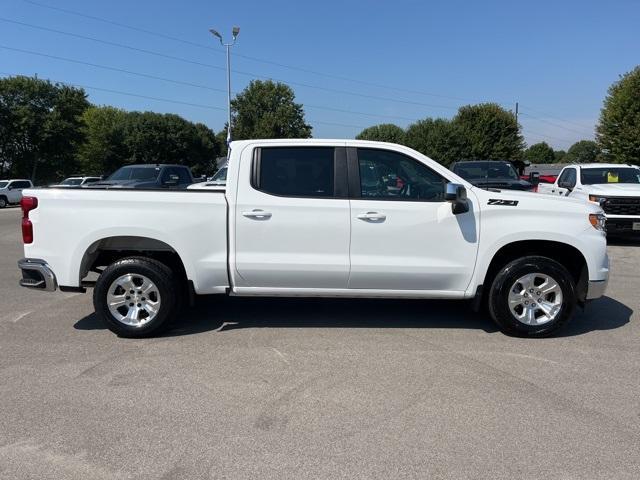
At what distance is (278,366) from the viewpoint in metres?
4.48

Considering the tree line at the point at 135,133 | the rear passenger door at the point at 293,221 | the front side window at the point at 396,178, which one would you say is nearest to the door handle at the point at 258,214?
the rear passenger door at the point at 293,221

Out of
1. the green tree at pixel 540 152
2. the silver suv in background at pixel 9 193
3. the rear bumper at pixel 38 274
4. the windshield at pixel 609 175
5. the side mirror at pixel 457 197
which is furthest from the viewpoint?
the green tree at pixel 540 152

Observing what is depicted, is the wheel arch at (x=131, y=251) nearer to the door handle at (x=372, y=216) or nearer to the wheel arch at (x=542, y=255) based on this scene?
the door handle at (x=372, y=216)

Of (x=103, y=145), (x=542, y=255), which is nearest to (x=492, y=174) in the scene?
(x=542, y=255)

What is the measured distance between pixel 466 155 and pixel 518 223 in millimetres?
53556

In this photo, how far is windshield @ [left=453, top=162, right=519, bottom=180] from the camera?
14508 millimetres

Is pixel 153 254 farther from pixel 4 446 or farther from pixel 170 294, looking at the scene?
pixel 4 446

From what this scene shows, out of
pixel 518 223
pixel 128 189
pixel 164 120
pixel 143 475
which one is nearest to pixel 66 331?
pixel 128 189

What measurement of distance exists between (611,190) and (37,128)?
51220mm

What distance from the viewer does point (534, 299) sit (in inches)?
206

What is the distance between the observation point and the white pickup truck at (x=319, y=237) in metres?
5.07

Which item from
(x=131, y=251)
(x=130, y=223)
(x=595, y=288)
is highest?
(x=130, y=223)

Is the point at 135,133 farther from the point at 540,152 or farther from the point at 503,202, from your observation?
the point at 540,152

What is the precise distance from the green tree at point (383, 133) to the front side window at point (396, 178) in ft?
229
